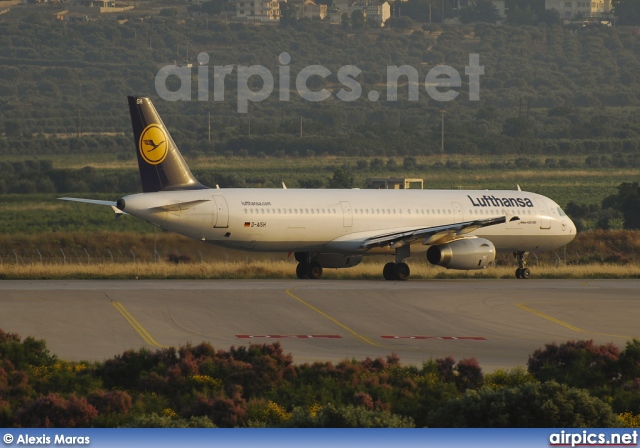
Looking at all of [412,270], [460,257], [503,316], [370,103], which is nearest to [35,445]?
[503,316]

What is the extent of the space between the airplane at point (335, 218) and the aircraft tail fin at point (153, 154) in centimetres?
3

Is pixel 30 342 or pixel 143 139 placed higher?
pixel 143 139

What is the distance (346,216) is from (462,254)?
450cm

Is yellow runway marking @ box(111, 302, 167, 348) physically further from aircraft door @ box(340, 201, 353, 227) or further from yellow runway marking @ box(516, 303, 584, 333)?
aircraft door @ box(340, 201, 353, 227)

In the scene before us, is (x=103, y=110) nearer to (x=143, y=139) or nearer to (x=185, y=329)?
(x=143, y=139)

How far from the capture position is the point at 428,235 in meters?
47.4

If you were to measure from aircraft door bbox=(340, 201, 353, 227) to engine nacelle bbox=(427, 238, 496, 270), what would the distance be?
3.09 meters

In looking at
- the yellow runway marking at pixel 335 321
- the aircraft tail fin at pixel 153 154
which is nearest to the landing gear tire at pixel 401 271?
the yellow runway marking at pixel 335 321

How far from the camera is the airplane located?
4488 centimetres

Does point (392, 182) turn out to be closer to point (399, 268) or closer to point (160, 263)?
point (160, 263)

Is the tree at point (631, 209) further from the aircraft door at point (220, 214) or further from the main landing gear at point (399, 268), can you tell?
the aircraft door at point (220, 214)

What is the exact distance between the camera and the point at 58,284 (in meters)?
43.1

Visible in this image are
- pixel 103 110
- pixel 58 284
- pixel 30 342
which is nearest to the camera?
pixel 30 342

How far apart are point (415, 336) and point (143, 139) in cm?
1652
